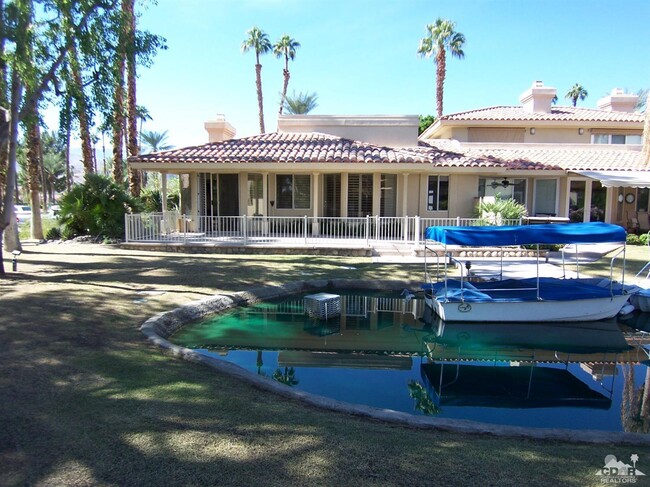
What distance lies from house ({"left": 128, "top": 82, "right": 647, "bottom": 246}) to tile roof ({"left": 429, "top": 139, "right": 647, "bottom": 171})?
0.05 meters

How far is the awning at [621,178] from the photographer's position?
17625 mm

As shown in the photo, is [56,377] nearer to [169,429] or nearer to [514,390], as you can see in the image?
[169,429]

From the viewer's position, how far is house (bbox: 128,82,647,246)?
1828 centimetres

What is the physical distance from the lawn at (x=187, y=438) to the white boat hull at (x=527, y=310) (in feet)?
17.9

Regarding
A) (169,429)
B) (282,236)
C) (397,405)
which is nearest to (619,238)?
(397,405)

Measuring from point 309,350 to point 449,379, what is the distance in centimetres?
240

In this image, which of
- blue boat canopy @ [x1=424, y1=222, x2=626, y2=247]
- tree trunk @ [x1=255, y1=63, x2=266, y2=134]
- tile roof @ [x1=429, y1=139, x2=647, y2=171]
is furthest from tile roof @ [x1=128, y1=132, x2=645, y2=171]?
tree trunk @ [x1=255, y1=63, x2=266, y2=134]

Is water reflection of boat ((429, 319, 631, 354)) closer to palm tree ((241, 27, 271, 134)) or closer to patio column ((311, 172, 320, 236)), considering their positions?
patio column ((311, 172, 320, 236))

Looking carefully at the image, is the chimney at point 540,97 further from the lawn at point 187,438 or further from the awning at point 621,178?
the lawn at point 187,438

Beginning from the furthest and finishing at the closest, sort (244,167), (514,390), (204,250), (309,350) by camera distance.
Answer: (244,167) < (204,250) < (309,350) < (514,390)

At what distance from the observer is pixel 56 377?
17.6ft

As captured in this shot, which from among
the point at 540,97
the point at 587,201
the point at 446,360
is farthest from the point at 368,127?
the point at 446,360

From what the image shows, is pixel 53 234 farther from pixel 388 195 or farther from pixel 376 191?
pixel 388 195

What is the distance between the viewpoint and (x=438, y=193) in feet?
66.2
